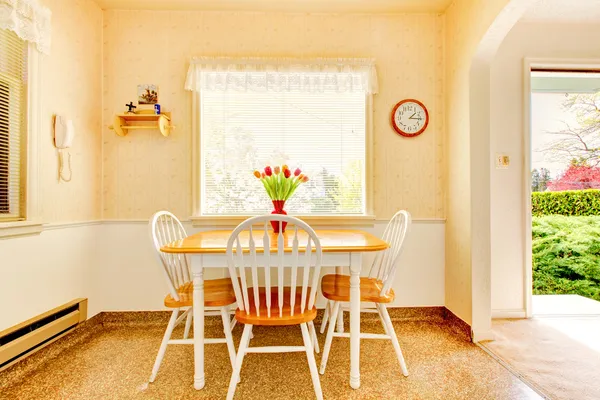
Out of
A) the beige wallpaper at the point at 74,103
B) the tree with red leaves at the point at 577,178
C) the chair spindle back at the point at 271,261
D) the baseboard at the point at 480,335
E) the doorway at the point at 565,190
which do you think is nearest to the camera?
the chair spindle back at the point at 271,261

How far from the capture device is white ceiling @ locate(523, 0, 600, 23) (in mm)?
2307

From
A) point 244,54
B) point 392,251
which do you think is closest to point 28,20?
point 244,54

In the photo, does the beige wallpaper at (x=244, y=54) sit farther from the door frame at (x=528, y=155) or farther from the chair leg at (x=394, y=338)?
the chair leg at (x=394, y=338)

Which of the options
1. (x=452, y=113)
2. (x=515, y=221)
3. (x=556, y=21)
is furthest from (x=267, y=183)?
(x=556, y=21)

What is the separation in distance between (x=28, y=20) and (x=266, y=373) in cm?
→ 254

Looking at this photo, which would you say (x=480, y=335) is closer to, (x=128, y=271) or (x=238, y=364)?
(x=238, y=364)

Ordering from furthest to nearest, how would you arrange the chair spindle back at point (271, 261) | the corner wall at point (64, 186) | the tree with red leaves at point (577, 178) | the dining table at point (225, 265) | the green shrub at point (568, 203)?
the green shrub at point (568, 203) → the tree with red leaves at point (577, 178) → the corner wall at point (64, 186) → the dining table at point (225, 265) → the chair spindle back at point (271, 261)

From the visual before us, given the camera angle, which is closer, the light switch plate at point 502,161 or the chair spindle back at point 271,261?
the chair spindle back at point 271,261

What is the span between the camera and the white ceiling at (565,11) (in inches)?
90.8

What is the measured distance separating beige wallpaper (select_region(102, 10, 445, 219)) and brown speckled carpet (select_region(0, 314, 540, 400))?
3.36 ft

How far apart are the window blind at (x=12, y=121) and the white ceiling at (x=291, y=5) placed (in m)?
0.97

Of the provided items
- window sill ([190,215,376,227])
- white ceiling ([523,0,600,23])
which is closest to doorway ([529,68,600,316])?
white ceiling ([523,0,600,23])

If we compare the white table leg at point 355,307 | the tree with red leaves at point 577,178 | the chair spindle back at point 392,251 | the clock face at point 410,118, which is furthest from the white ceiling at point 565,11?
the white table leg at point 355,307

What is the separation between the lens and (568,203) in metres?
3.14
